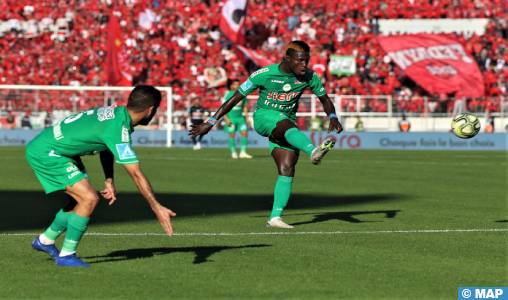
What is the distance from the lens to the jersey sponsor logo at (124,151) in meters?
8.59

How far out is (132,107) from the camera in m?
8.88

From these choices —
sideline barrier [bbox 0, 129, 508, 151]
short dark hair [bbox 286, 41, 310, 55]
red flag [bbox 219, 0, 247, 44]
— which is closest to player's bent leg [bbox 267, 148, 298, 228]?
short dark hair [bbox 286, 41, 310, 55]

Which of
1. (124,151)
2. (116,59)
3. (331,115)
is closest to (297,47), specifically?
(331,115)

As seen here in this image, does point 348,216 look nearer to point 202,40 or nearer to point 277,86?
point 277,86

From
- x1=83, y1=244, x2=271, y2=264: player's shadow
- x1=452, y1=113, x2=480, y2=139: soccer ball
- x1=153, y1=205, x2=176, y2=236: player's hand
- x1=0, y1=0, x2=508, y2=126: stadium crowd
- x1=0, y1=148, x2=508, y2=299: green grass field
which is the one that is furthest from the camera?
x1=0, y1=0, x2=508, y2=126: stadium crowd

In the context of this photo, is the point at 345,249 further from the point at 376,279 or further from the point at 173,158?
the point at 173,158

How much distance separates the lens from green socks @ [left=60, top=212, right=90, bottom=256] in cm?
910

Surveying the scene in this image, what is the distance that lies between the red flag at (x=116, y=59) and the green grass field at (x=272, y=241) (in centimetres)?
1919

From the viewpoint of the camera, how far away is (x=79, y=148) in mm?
9047

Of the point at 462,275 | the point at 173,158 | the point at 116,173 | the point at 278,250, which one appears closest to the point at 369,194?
the point at 116,173

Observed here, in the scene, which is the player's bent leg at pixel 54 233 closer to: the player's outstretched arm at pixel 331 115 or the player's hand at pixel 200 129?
the player's hand at pixel 200 129

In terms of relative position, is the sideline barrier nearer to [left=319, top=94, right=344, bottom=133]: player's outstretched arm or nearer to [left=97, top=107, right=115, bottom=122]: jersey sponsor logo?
[left=319, top=94, right=344, bottom=133]: player's outstretched arm

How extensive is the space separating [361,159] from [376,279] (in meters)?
23.3

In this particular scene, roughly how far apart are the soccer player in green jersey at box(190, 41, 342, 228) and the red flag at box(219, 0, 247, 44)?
105 ft
